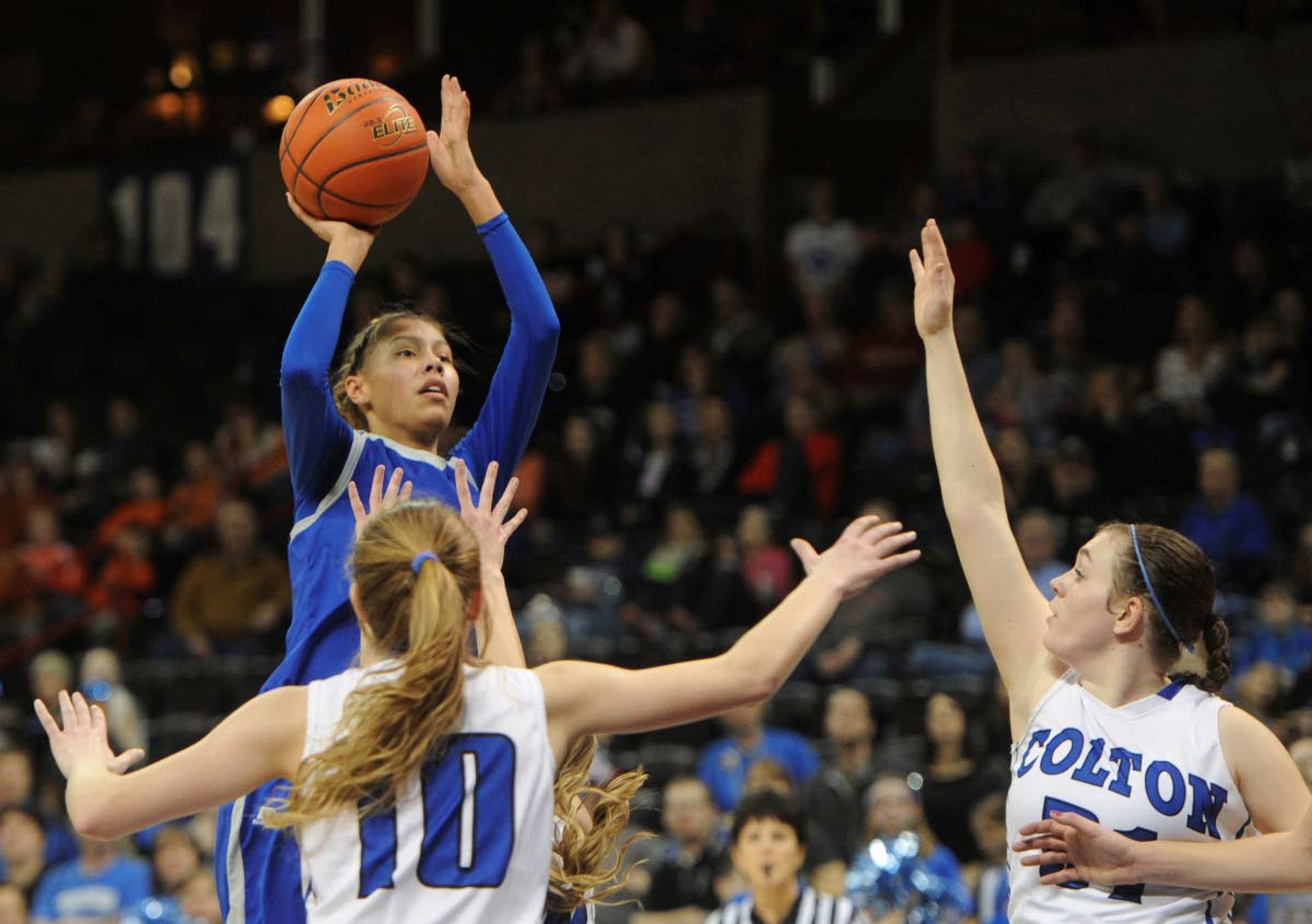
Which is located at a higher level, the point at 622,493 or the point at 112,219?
the point at 112,219

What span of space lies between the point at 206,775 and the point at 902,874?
4000 millimetres

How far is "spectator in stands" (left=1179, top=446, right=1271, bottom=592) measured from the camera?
8.33 meters

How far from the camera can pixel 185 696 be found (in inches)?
386

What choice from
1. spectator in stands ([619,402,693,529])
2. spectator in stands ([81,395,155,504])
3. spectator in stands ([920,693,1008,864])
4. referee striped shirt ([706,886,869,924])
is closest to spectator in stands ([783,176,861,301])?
spectator in stands ([619,402,693,529])

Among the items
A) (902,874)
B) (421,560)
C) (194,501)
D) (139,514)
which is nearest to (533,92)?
(194,501)

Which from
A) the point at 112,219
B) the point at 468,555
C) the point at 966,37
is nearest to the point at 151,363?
the point at 112,219

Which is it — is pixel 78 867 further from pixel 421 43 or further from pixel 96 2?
pixel 96 2

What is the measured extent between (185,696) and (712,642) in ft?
9.44

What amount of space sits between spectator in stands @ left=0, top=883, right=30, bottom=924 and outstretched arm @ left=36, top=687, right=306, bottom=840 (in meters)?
5.00

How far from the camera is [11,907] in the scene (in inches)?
296

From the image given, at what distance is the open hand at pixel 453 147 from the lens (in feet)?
13.0

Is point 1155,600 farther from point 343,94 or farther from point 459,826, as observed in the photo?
point 343,94

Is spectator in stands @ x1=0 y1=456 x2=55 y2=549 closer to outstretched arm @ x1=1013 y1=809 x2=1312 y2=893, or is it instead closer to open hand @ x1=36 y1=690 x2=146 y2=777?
open hand @ x1=36 y1=690 x2=146 y2=777

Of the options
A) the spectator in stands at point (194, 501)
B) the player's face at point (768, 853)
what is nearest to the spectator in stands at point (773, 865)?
the player's face at point (768, 853)
